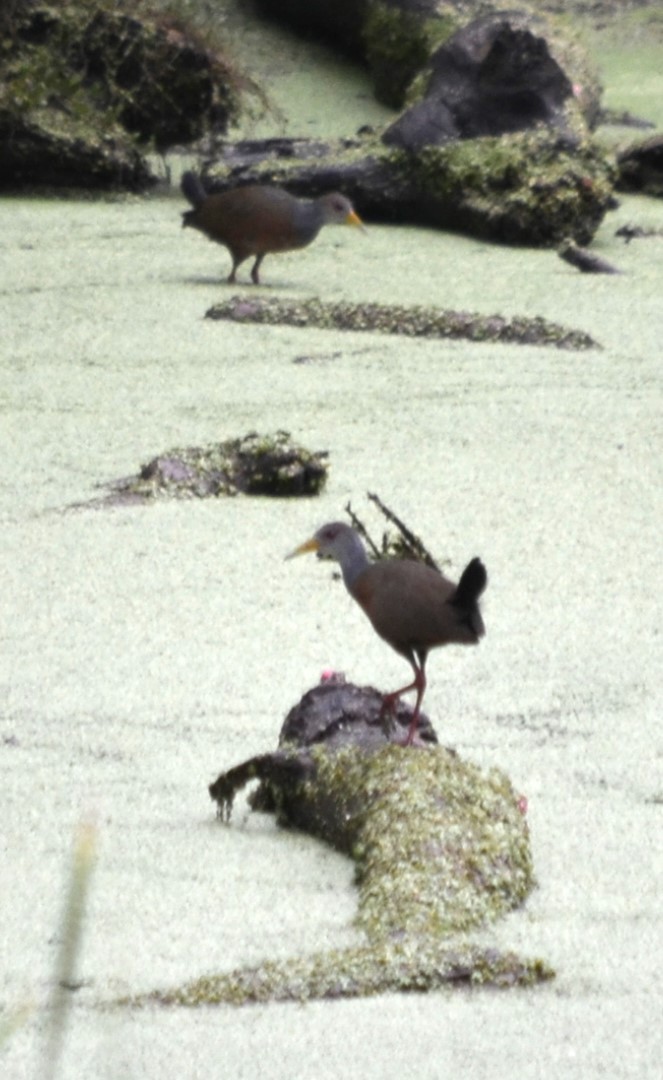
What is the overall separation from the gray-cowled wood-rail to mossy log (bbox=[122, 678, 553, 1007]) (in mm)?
68

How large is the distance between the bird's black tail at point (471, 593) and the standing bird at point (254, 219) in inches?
136

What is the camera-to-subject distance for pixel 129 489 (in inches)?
141

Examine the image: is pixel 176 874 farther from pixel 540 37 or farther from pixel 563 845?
pixel 540 37

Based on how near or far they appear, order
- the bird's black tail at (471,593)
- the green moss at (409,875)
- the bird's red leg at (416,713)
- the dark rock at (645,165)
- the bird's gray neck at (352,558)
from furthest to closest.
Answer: the dark rock at (645,165) < the bird's gray neck at (352,558) < the bird's red leg at (416,713) < the bird's black tail at (471,593) < the green moss at (409,875)

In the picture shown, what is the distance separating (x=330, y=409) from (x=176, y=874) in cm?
229

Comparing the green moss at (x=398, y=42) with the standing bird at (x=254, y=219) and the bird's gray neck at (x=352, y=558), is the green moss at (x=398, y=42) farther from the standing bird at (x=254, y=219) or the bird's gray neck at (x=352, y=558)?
the bird's gray neck at (x=352, y=558)

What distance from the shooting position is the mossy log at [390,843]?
1.74m

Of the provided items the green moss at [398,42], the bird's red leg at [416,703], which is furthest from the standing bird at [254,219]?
the bird's red leg at [416,703]

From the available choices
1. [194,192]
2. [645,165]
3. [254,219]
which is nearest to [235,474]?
[254,219]

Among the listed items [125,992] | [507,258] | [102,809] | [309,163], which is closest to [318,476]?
[102,809]

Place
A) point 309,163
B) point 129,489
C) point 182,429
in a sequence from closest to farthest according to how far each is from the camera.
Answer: point 129,489 → point 182,429 → point 309,163

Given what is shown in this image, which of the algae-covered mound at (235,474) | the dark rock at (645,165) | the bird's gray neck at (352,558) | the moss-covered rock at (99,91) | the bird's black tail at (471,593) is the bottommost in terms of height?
the moss-covered rock at (99,91)

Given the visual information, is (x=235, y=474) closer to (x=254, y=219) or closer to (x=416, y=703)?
(x=416, y=703)

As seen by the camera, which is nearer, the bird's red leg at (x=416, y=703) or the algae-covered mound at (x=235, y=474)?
the bird's red leg at (x=416, y=703)
